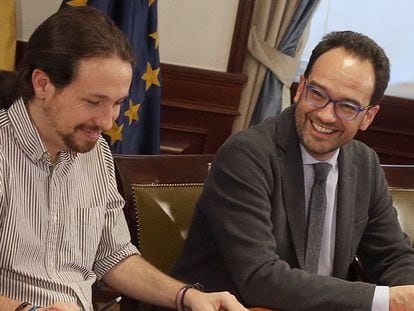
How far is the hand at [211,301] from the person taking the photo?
1.86 meters

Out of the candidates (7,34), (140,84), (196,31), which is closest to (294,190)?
(140,84)

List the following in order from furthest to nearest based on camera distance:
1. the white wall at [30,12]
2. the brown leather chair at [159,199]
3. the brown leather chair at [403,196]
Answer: the white wall at [30,12] → the brown leather chair at [403,196] → the brown leather chair at [159,199]

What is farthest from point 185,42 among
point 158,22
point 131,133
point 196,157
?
point 196,157

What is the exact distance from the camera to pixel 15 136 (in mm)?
1773

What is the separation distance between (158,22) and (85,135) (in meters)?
2.02

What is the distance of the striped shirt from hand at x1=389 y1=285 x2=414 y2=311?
768 millimetres

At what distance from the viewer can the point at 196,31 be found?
3777 mm

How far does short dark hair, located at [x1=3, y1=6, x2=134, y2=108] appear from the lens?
174 cm

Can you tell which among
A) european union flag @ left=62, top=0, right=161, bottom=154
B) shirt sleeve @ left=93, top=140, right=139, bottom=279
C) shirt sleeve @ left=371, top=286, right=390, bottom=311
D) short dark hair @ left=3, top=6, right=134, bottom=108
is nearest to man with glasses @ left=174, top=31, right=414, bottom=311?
shirt sleeve @ left=371, top=286, right=390, bottom=311

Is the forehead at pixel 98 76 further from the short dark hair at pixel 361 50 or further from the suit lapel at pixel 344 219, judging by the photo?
the suit lapel at pixel 344 219

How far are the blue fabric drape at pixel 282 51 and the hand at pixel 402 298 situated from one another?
1.82 metres

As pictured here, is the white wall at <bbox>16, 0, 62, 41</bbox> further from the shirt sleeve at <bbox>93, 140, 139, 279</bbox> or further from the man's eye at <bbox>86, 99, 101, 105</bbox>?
the man's eye at <bbox>86, 99, 101, 105</bbox>

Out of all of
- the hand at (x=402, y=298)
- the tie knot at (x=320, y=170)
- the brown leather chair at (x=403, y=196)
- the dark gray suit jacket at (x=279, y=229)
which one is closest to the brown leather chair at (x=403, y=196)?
the brown leather chair at (x=403, y=196)

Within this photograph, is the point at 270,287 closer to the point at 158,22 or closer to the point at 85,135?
the point at 85,135
